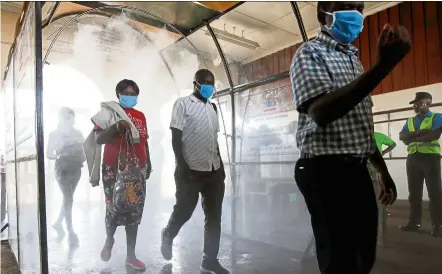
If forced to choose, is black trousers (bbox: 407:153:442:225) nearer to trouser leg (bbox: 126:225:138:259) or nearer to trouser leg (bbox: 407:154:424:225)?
trouser leg (bbox: 407:154:424:225)

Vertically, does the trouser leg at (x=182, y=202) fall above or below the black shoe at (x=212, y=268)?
above

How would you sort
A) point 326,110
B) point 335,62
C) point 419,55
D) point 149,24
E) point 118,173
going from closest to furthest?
point 326,110 < point 335,62 < point 118,173 < point 149,24 < point 419,55

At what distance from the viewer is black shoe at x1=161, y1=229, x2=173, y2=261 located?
2643mm

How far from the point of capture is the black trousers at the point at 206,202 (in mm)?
2516

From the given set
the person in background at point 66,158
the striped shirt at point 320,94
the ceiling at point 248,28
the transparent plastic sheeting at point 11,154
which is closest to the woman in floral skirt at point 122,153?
the person in background at point 66,158

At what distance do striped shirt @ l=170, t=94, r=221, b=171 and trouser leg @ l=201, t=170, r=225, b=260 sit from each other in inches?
3.7

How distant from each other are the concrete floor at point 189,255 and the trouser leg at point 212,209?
20 centimetres

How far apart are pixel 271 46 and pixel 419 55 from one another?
1.74m

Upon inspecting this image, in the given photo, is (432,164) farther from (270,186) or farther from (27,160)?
(27,160)

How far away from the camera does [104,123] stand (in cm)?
251

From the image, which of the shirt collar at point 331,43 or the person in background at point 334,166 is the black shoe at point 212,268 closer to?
the person in background at point 334,166

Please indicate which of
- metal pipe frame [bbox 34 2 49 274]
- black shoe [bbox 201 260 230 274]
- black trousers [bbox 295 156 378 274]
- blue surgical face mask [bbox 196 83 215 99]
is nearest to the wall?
blue surgical face mask [bbox 196 83 215 99]

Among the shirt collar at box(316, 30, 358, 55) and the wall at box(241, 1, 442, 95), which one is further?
the wall at box(241, 1, 442, 95)

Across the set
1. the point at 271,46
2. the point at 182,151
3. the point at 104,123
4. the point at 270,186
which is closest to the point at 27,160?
the point at 104,123
